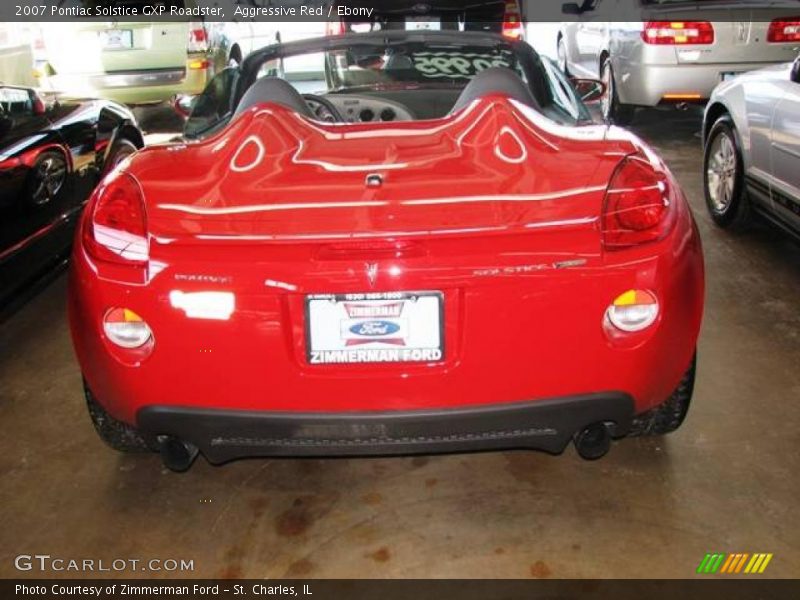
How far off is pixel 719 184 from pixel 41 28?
660 centimetres

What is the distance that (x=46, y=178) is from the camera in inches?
149

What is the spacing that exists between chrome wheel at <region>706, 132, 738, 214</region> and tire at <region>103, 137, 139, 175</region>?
331 cm

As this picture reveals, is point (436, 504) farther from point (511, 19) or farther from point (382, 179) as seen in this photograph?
point (511, 19)

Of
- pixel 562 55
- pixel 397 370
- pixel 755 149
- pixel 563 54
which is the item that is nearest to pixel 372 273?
pixel 397 370

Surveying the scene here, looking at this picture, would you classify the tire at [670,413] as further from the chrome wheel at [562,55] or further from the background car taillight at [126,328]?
the chrome wheel at [562,55]

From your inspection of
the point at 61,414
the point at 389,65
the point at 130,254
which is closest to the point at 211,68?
the point at 389,65

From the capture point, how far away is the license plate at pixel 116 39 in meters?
8.09

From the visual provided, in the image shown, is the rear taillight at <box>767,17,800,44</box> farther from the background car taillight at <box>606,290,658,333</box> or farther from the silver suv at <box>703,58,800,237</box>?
the background car taillight at <box>606,290,658,333</box>

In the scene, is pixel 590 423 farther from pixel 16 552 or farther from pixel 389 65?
pixel 389 65

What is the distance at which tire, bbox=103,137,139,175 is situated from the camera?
4582 millimetres

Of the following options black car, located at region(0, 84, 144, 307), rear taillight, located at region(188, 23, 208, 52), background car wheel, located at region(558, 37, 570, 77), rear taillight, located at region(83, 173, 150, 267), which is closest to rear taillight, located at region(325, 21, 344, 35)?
rear taillight, located at region(188, 23, 208, 52)

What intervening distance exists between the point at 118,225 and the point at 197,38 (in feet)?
22.6

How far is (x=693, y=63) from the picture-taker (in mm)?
6609

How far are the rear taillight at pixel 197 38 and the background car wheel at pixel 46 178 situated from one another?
15.6ft
